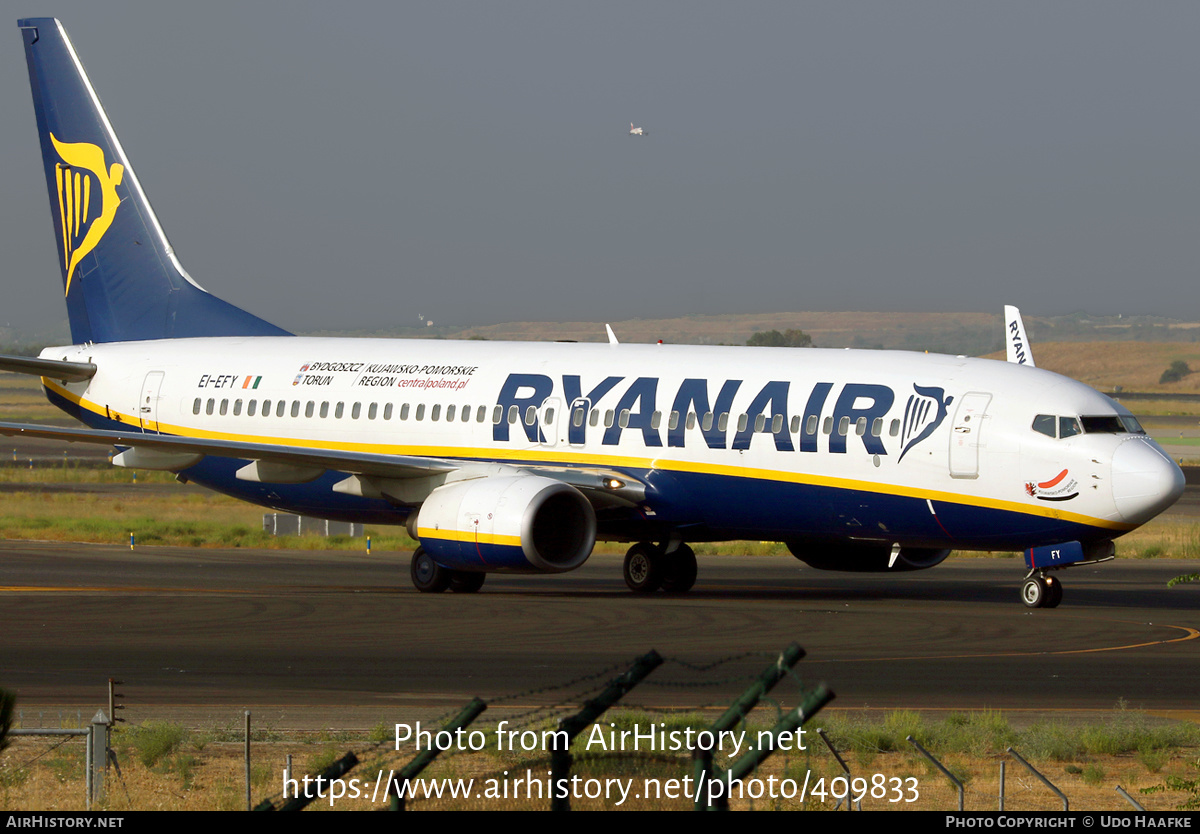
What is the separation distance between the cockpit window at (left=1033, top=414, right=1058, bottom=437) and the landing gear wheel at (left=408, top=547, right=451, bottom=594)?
1056cm

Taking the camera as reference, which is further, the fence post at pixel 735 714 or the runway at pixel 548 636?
the runway at pixel 548 636

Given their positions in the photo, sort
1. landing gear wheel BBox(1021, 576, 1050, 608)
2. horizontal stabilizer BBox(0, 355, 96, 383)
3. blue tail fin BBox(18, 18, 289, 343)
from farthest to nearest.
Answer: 1. blue tail fin BBox(18, 18, 289, 343)
2. horizontal stabilizer BBox(0, 355, 96, 383)
3. landing gear wheel BBox(1021, 576, 1050, 608)

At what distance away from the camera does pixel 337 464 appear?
29312 mm

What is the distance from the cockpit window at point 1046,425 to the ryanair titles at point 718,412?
4.73ft

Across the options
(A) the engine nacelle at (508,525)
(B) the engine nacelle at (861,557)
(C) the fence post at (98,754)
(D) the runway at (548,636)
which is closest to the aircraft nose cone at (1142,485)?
(D) the runway at (548,636)

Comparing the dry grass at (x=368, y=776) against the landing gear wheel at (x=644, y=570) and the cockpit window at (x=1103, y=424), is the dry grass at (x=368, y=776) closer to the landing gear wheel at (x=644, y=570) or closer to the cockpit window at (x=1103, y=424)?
the cockpit window at (x=1103, y=424)

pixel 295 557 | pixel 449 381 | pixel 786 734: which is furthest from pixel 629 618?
pixel 786 734

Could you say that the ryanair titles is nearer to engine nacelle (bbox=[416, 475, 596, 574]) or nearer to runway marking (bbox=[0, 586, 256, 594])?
engine nacelle (bbox=[416, 475, 596, 574])

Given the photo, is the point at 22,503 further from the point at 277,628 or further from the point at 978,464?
the point at 978,464

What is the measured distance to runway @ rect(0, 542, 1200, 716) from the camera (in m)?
18.5

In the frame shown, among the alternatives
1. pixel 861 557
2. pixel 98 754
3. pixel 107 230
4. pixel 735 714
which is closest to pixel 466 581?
pixel 861 557

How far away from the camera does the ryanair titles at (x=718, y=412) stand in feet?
89.0

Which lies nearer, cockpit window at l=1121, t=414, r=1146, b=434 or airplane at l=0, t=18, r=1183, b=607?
airplane at l=0, t=18, r=1183, b=607

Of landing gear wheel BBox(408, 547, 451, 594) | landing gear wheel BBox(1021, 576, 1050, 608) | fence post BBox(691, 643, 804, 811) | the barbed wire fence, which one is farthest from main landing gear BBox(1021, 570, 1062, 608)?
fence post BBox(691, 643, 804, 811)
